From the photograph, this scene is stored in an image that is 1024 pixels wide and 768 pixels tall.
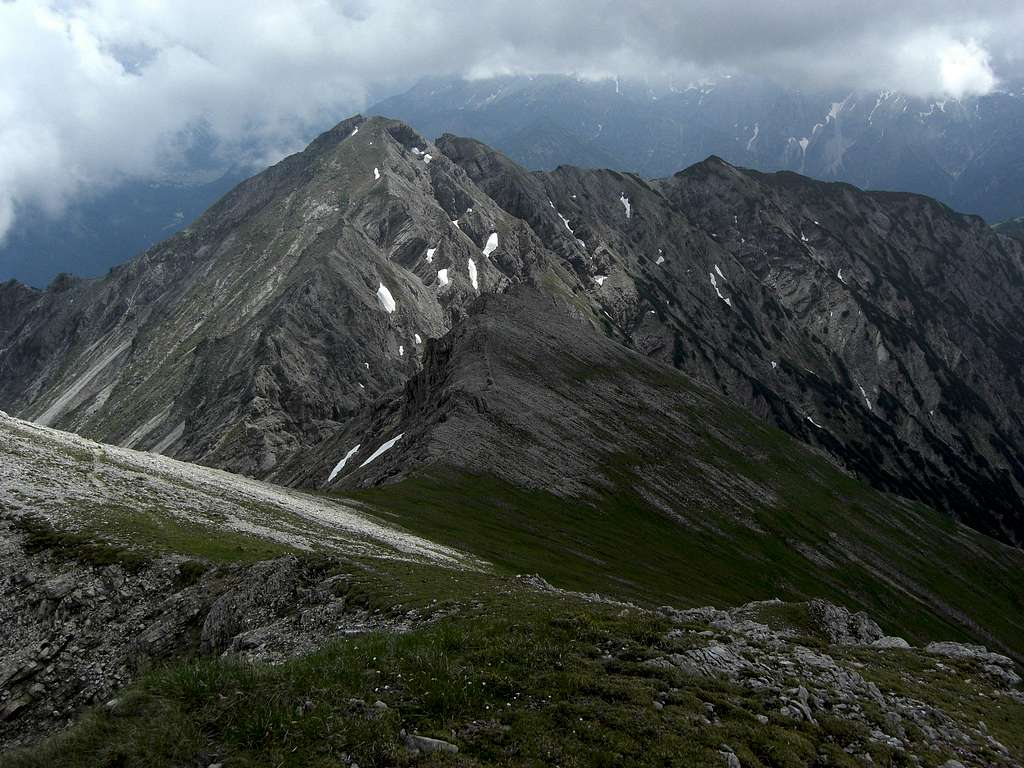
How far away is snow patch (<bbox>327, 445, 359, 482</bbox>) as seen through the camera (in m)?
112

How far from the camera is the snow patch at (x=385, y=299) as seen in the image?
195 m

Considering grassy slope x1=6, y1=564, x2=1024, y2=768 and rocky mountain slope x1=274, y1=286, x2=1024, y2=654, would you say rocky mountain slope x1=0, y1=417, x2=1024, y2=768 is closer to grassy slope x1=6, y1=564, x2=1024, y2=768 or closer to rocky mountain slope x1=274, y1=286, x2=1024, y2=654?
grassy slope x1=6, y1=564, x2=1024, y2=768

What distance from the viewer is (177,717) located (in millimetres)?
13812

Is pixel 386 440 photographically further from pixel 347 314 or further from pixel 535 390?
pixel 347 314

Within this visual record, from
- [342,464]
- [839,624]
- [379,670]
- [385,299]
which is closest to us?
[379,670]

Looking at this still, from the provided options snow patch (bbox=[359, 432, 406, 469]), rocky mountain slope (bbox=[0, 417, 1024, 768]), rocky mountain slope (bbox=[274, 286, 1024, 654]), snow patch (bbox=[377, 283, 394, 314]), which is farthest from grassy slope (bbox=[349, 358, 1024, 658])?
snow patch (bbox=[377, 283, 394, 314])

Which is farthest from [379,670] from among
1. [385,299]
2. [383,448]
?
[385,299]

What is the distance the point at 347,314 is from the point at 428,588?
161668 millimetres

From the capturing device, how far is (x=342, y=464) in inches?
4572

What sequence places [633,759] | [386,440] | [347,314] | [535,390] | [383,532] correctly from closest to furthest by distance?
[633,759] < [383,532] < [386,440] < [535,390] < [347,314]

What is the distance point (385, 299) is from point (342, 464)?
89494mm

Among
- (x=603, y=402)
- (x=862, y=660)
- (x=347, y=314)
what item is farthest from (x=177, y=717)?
(x=347, y=314)

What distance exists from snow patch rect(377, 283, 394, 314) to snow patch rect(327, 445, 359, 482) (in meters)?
78.9

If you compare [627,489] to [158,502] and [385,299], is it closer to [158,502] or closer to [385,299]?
[158,502]
